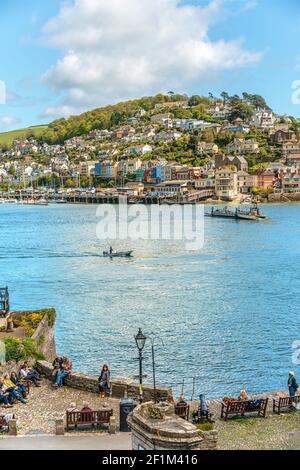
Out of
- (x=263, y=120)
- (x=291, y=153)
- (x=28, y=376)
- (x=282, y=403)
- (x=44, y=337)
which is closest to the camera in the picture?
(x=282, y=403)

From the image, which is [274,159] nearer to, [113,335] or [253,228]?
[253,228]

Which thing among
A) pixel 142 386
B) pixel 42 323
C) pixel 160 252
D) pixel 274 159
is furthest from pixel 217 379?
pixel 274 159

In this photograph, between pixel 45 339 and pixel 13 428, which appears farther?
pixel 45 339

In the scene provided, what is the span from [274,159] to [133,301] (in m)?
115

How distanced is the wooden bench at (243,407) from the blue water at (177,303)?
189 inches

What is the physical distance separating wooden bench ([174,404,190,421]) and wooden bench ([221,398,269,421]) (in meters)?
0.83

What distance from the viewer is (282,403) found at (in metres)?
12.4

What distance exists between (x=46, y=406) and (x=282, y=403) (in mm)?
4435

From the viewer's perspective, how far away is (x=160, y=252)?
4941cm

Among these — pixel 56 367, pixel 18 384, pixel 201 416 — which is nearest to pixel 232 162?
pixel 56 367

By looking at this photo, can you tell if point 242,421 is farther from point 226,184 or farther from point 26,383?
point 226,184

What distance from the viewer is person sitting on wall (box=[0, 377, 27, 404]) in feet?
41.0

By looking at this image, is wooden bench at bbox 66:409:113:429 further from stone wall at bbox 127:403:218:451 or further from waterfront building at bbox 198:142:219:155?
waterfront building at bbox 198:142:219:155
